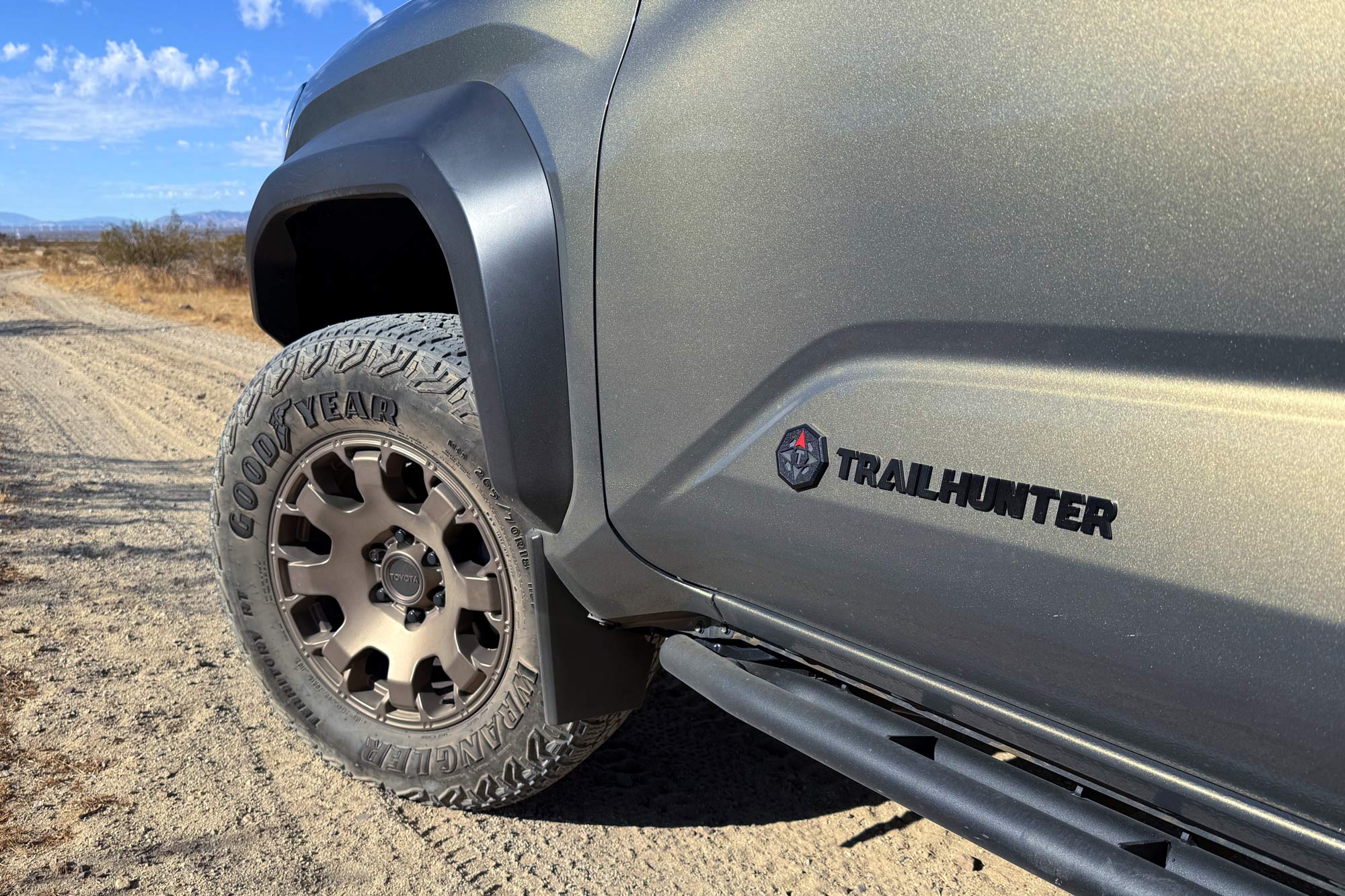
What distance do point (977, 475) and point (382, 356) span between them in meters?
1.22

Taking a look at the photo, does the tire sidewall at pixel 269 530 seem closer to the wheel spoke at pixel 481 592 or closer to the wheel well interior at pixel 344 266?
the wheel spoke at pixel 481 592

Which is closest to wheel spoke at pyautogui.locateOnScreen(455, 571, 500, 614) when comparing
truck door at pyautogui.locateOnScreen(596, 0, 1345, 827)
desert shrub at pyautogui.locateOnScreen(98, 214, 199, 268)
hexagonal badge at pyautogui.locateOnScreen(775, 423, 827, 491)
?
truck door at pyautogui.locateOnScreen(596, 0, 1345, 827)

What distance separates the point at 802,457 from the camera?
1.38 m

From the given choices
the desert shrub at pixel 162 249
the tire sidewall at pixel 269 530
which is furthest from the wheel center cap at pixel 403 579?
the desert shrub at pixel 162 249

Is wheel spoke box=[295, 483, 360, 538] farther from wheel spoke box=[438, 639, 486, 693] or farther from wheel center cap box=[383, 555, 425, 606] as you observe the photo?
wheel spoke box=[438, 639, 486, 693]

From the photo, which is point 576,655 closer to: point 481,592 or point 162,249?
point 481,592

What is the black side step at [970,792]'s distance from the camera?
1162 millimetres

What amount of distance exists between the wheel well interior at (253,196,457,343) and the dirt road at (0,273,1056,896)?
105 centimetres

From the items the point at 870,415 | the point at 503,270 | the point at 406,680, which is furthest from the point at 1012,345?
the point at 406,680

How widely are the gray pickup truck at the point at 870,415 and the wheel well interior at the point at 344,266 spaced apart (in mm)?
284

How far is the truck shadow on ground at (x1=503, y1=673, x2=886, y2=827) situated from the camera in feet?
7.28

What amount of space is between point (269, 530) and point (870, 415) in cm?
147

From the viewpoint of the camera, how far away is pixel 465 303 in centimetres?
168

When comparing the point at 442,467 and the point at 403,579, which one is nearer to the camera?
the point at 442,467
